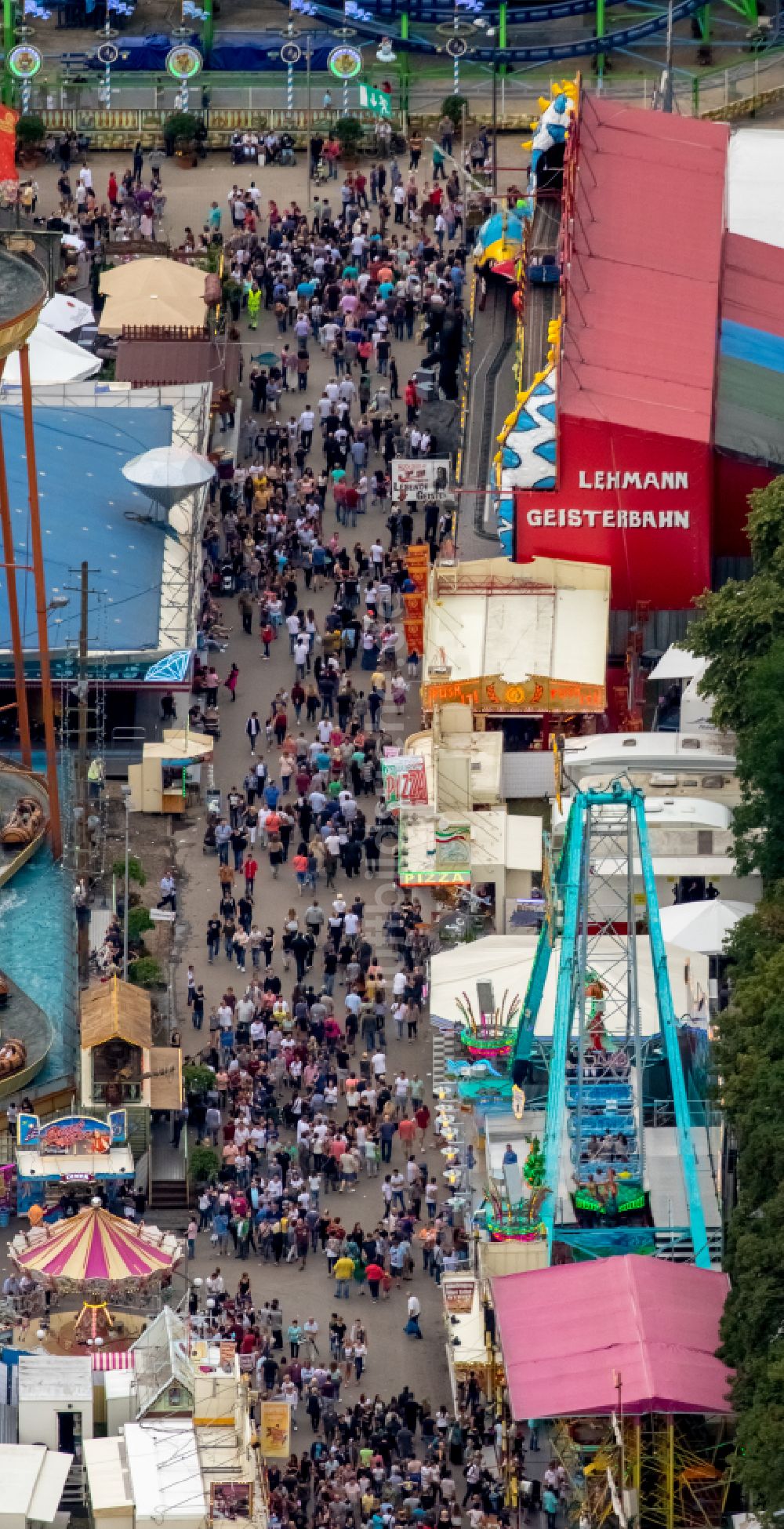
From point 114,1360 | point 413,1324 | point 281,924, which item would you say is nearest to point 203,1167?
point 413,1324

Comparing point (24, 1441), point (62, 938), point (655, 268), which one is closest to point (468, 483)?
point (655, 268)

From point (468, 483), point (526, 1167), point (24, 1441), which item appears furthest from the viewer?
point (468, 483)

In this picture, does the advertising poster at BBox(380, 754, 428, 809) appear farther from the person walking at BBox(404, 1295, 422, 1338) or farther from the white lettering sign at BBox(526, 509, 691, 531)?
the person walking at BBox(404, 1295, 422, 1338)

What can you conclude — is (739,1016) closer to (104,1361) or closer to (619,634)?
(104,1361)

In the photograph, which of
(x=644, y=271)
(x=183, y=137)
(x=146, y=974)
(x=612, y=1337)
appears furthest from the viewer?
(x=183, y=137)

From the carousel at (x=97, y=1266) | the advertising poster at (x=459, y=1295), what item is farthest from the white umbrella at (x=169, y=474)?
the advertising poster at (x=459, y=1295)

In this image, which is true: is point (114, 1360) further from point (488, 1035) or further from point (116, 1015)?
point (488, 1035)

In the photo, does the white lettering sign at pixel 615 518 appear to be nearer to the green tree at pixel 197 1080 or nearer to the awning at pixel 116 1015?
the awning at pixel 116 1015
